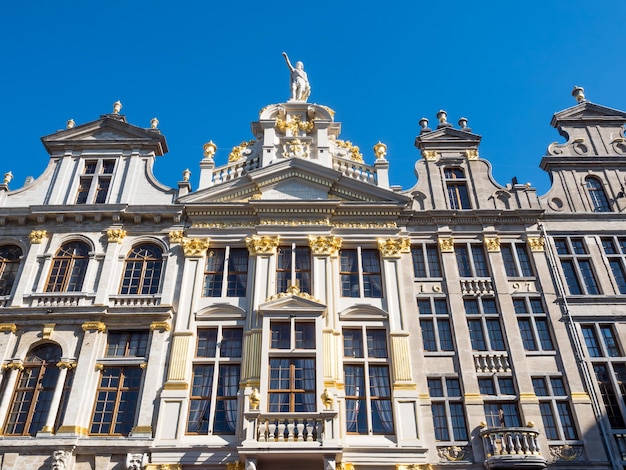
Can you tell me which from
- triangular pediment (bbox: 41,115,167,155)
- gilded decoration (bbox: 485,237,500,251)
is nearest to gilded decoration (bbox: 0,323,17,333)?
triangular pediment (bbox: 41,115,167,155)

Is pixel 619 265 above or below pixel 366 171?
below

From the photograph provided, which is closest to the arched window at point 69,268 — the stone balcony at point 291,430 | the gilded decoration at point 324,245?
the gilded decoration at point 324,245

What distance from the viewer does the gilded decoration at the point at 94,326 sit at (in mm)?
22797

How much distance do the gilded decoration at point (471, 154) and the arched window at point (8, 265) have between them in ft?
69.2

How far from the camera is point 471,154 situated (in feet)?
92.7

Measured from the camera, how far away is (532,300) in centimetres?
2422

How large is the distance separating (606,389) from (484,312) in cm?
525

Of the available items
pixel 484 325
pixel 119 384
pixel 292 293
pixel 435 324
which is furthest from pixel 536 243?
pixel 119 384

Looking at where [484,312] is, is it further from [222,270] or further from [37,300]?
[37,300]

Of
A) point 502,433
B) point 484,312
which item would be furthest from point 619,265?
point 502,433

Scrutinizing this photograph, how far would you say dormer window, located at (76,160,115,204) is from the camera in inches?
1055

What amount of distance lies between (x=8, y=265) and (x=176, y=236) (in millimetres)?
7388

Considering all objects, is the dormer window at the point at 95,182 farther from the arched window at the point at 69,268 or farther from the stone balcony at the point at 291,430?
the stone balcony at the point at 291,430

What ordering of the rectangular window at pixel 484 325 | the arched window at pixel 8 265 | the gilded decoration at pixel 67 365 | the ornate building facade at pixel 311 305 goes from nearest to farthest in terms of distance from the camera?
1. the ornate building facade at pixel 311 305
2. the gilded decoration at pixel 67 365
3. the rectangular window at pixel 484 325
4. the arched window at pixel 8 265
